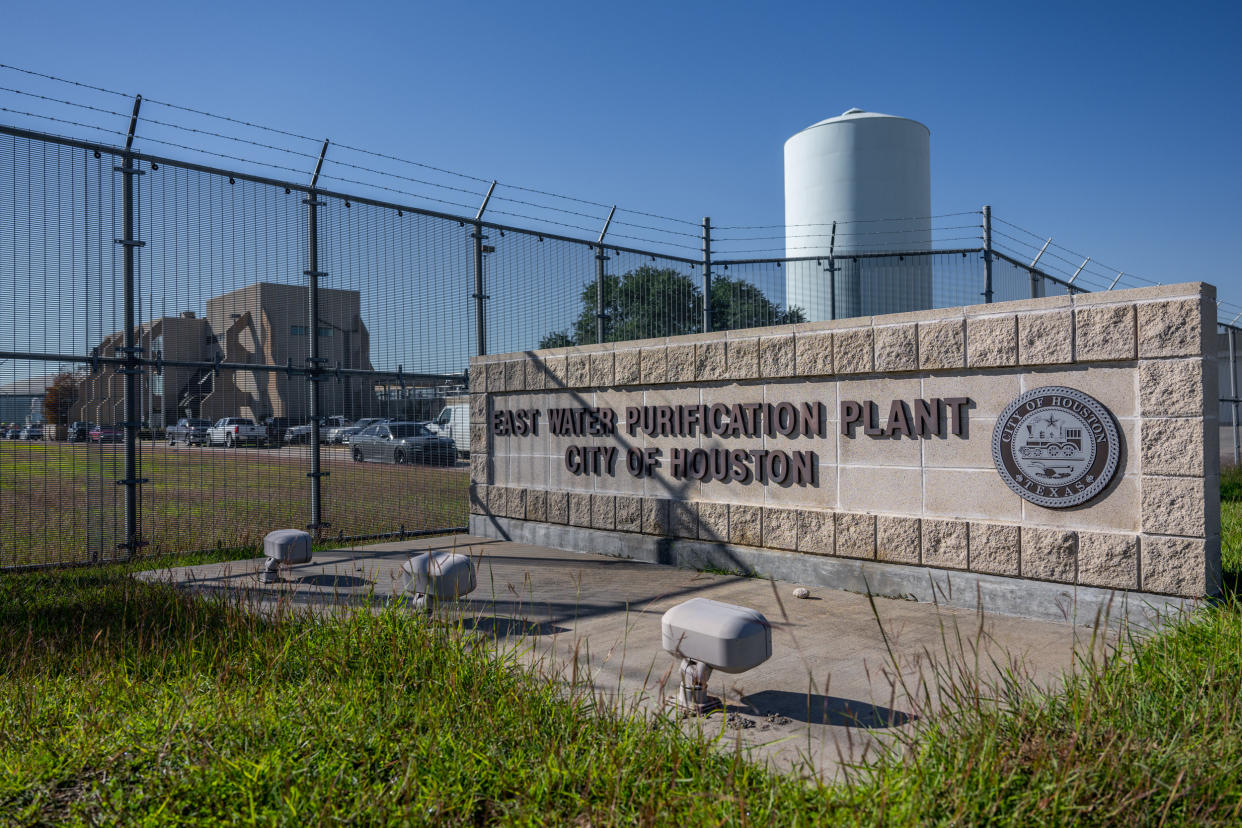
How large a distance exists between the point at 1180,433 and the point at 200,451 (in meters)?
9.28

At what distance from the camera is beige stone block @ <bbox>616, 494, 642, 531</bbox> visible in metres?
9.55

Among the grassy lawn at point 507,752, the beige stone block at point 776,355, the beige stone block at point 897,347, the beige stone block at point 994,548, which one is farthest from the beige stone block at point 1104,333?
the beige stone block at point 776,355

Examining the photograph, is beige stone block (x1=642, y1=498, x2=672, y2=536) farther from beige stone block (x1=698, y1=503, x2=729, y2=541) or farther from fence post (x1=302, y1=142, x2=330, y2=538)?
fence post (x1=302, y1=142, x2=330, y2=538)

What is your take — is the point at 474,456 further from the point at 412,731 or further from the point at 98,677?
the point at 412,731

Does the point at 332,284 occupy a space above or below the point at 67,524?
above

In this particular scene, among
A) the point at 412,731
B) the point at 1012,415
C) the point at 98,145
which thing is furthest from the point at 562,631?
the point at 98,145

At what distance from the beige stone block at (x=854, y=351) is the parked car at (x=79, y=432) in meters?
7.58

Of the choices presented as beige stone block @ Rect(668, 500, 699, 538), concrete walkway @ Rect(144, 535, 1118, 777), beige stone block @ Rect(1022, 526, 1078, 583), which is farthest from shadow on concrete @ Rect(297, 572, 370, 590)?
beige stone block @ Rect(1022, 526, 1078, 583)

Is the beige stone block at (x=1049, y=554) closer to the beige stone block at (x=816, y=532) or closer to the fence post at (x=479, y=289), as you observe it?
the beige stone block at (x=816, y=532)

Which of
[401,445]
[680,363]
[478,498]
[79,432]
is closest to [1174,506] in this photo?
[680,363]

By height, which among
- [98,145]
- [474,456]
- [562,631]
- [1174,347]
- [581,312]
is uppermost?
[98,145]

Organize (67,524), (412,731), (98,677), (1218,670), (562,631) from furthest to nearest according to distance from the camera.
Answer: (67,524)
(562,631)
(98,677)
(1218,670)
(412,731)

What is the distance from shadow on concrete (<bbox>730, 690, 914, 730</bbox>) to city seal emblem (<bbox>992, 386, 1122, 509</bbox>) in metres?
2.77

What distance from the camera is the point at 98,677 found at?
4.65 metres
